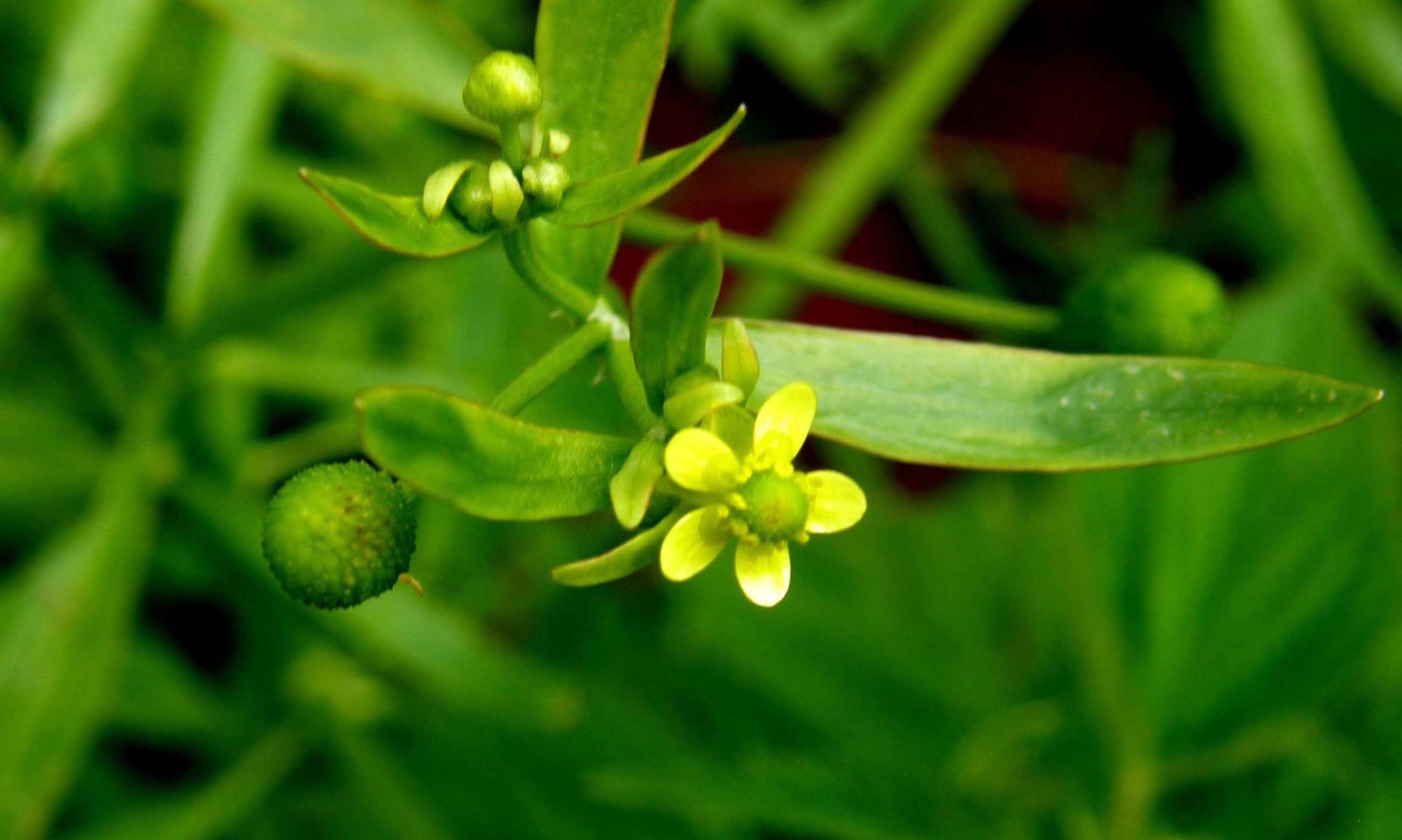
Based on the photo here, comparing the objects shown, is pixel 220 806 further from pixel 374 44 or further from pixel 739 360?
pixel 739 360

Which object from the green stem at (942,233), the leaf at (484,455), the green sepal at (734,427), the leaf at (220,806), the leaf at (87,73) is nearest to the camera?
the leaf at (484,455)

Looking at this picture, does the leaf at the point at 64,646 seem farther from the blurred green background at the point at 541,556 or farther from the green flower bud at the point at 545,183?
the green flower bud at the point at 545,183

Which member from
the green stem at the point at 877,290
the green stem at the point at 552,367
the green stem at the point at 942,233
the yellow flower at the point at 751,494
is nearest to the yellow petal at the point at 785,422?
the yellow flower at the point at 751,494

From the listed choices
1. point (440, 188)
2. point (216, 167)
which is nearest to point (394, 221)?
point (440, 188)

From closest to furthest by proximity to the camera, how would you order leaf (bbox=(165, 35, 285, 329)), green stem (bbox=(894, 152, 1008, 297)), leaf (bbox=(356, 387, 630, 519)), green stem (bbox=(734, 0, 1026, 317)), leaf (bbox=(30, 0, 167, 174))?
leaf (bbox=(356, 387, 630, 519)), leaf (bbox=(30, 0, 167, 174)), leaf (bbox=(165, 35, 285, 329)), green stem (bbox=(734, 0, 1026, 317)), green stem (bbox=(894, 152, 1008, 297))

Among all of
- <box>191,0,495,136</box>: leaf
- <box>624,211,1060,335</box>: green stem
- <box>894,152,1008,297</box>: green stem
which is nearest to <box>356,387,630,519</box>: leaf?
<box>624,211,1060,335</box>: green stem

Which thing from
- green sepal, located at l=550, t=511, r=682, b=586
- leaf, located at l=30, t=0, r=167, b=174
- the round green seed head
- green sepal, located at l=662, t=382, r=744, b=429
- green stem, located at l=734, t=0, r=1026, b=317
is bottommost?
the round green seed head

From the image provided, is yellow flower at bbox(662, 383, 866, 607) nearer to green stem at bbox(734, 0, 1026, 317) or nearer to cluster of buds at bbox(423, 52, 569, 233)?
cluster of buds at bbox(423, 52, 569, 233)
